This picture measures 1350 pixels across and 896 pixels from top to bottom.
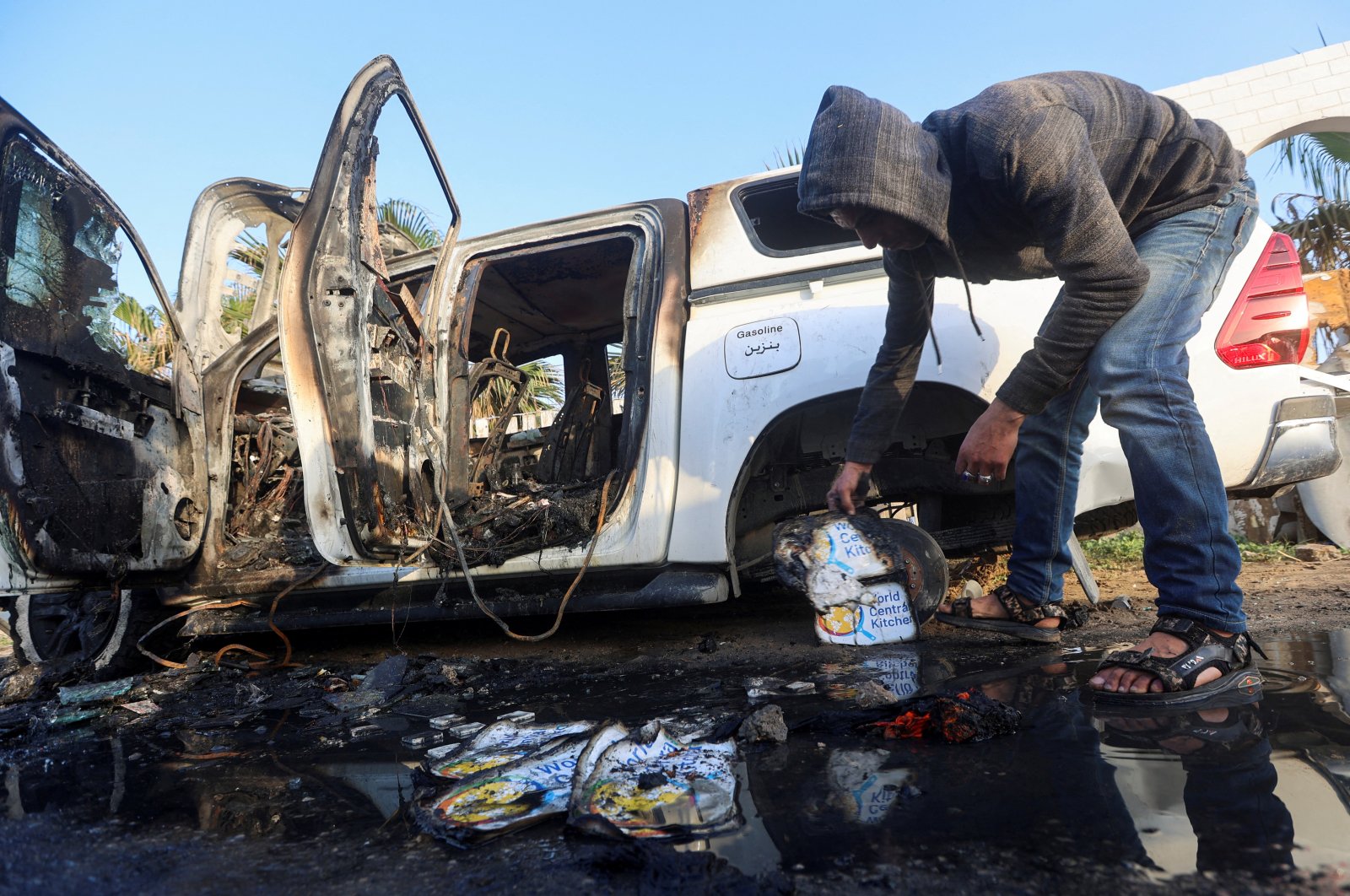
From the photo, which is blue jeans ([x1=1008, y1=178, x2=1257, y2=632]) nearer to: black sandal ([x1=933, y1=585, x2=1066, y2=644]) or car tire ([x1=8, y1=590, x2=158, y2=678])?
black sandal ([x1=933, y1=585, x2=1066, y2=644])

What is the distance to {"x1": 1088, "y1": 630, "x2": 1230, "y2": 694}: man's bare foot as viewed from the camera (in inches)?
65.6

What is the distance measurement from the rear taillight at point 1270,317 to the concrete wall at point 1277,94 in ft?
16.0

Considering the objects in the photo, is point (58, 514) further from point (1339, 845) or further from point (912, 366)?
point (1339, 845)

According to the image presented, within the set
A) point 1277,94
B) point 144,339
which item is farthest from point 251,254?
point 1277,94

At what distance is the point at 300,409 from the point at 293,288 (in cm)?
42

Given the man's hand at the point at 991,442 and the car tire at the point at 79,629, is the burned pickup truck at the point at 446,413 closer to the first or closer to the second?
the car tire at the point at 79,629

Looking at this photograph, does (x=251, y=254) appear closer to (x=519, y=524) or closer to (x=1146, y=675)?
(x=519, y=524)

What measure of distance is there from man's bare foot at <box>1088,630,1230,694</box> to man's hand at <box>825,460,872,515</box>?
893 millimetres

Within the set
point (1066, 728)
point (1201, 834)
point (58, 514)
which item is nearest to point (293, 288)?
point (58, 514)

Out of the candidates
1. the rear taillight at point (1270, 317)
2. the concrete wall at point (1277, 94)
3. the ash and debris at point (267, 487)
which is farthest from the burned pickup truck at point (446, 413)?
the concrete wall at point (1277, 94)

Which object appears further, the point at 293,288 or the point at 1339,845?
the point at 293,288

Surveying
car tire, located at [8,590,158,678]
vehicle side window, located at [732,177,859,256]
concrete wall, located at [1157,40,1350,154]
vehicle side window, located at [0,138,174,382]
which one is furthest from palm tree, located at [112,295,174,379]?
concrete wall, located at [1157,40,1350,154]

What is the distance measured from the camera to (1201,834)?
103cm

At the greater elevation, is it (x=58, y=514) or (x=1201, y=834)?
(x=58, y=514)
